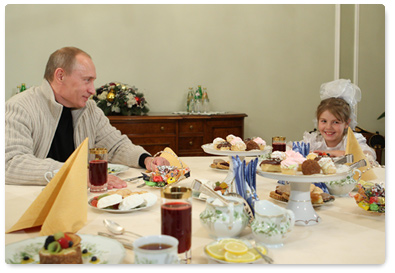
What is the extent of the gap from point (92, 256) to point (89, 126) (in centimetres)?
160

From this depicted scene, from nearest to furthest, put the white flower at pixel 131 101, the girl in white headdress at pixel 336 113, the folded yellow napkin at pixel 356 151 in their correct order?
1. the folded yellow napkin at pixel 356 151
2. the girl in white headdress at pixel 336 113
3. the white flower at pixel 131 101

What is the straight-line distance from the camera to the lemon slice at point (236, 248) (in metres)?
0.96

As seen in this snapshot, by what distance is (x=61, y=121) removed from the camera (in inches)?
99.0

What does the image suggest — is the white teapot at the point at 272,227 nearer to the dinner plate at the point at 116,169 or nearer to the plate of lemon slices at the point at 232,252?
the plate of lemon slices at the point at 232,252

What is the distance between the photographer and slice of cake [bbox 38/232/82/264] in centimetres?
93

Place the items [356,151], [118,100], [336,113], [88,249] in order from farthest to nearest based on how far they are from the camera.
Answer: [118,100] < [336,113] < [356,151] < [88,249]

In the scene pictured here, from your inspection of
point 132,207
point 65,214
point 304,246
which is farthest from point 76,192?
point 304,246

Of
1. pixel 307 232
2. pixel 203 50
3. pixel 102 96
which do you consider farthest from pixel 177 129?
pixel 307 232

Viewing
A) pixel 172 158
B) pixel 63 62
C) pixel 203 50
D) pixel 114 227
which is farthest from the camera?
pixel 203 50

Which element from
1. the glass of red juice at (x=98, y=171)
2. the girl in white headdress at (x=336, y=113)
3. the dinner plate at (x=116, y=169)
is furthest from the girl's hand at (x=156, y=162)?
the girl in white headdress at (x=336, y=113)

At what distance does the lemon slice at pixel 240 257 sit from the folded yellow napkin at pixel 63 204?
21.1 inches

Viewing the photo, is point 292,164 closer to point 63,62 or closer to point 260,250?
point 260,250

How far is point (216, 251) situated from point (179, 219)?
0.41ft

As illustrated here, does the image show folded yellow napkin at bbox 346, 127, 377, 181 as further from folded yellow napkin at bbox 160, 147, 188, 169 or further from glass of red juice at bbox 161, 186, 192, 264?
glass of red juice at bbox 161, 186, 192, 264
